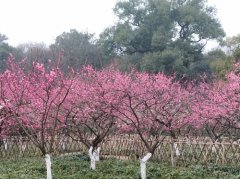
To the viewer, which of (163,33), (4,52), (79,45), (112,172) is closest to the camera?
(112,172)

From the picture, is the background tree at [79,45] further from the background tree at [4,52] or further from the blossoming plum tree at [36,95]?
the blossoming plum tree at [36,95]

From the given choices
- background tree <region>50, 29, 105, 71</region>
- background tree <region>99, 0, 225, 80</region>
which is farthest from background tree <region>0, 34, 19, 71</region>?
background tree <region>99, 0, 225, 80</region>

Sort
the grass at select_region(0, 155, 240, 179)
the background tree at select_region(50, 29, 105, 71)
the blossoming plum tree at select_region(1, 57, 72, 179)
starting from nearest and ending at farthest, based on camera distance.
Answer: the blossoming plum tree at select_region(1, 57, 72, 179) → the grass at select_region(0, 155, 240, 179) → the background tree at select_region(50, 29, 105, 71)

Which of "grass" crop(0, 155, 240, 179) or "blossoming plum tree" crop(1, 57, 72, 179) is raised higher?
"blossoming plum tree" crop(1, 57, 72, 179)

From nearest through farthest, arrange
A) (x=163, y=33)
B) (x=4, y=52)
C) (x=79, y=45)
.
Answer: (x=163, y=33), (x=4, y=52), (x=79, y=45)

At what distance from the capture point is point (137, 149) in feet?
53.7

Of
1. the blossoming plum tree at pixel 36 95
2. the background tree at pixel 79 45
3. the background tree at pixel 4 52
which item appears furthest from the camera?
the background tree at pixel 4 52

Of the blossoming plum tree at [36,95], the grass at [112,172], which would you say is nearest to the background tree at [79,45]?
the grass at [112,172]

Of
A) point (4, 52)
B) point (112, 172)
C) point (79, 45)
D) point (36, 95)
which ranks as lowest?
point (112, 172)

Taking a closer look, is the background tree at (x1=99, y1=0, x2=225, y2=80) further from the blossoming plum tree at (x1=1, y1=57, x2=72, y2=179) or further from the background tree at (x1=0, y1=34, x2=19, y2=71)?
the blossoming plum tree at (x1=1, y1=57, x2=72, y2=179)

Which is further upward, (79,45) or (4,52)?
(79,45)

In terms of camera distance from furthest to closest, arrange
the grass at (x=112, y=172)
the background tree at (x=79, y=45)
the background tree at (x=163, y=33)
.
Result: 1. the background tree at (x=79, y=45)
2. the background tree at (x=163, y=33)
3. the grass at (x=112, y=172)

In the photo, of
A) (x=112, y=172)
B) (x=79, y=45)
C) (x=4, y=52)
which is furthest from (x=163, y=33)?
(x=112, y=172)

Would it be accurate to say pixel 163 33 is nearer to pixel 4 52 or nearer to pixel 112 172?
pixel 4 52
